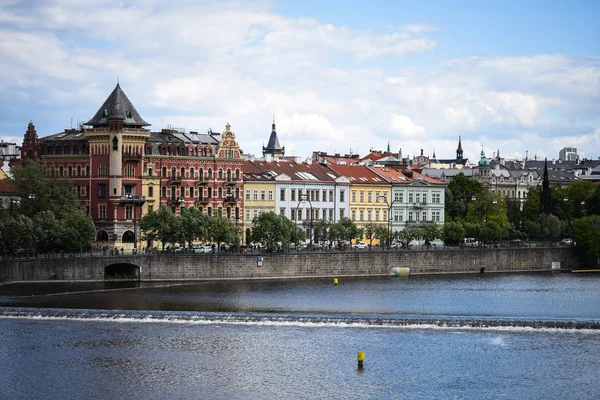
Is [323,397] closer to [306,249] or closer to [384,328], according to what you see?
[384,328]

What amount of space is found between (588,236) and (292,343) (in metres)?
72.2

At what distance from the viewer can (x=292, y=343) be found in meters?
79.7

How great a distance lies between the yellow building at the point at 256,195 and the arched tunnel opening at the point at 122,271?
24795 millimetres

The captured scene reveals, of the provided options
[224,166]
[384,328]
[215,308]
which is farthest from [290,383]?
[224,166]

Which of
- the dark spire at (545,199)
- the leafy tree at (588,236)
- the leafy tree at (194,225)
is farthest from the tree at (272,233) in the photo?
the dark spire at (545,199)

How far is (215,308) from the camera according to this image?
9506 centimetres

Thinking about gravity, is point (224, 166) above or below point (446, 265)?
above

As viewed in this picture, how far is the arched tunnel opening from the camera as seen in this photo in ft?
377

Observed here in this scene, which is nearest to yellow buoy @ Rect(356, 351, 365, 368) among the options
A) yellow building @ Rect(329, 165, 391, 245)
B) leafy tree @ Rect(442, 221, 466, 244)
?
leafy tree @ Rect(442, 221, 466, 244)

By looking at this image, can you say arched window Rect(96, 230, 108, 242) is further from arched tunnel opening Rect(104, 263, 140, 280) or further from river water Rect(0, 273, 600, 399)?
river water Rect(0, 273, 600, 399)

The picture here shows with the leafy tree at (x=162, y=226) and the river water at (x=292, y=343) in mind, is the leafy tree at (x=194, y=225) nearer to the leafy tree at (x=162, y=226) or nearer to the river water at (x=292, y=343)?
the leafy tree at (x=162, y=226)

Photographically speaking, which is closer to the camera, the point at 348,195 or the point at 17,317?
the point at 17,317

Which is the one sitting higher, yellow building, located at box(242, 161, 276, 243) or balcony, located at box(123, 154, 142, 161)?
balcony, located at box(123, 154, 142, 161)

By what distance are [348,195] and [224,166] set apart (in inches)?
740
